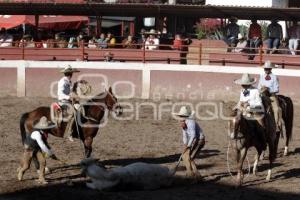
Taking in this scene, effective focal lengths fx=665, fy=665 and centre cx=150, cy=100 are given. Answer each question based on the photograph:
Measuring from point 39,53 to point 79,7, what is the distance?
2550mm

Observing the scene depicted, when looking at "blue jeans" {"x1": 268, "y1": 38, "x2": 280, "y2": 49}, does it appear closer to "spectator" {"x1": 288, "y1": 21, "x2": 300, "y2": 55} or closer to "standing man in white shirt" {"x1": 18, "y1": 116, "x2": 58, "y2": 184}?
"spectator" {"x1": 288, "y1": 21, "x2": 300, "y2": 55}

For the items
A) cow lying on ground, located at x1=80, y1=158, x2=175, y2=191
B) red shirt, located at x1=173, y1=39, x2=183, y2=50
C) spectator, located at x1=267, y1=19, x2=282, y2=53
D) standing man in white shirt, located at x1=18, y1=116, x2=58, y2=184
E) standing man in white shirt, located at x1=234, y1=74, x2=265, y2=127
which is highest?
spectator, located at x1=267, y1=19, x2=282, y2=53

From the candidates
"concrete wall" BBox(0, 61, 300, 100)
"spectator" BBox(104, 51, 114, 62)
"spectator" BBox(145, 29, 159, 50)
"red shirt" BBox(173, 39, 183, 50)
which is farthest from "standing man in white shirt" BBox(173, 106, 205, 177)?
"spectator" BBox(145, 29, 159, 50)

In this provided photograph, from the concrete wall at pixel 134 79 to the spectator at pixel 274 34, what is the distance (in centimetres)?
193

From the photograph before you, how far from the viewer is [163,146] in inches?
584

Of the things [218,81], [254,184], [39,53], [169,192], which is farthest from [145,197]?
[39,53]

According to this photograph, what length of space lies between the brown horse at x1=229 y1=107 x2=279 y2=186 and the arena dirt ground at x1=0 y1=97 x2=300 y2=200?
0.44m

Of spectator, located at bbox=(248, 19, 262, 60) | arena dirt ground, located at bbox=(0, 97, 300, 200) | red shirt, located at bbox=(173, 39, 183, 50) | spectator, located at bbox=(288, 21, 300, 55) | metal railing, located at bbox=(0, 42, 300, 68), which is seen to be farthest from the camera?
red shirt, located at bbox=(173, 39, 183, 50)

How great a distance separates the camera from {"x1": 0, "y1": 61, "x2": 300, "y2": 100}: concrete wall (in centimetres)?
2180

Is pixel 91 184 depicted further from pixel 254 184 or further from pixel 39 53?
pixel 39 53

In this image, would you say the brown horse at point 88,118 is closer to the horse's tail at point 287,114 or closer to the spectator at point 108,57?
the horse's tail at point 287,114

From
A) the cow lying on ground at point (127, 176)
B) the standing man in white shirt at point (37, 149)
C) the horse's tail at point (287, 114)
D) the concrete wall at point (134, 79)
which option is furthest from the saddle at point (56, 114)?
the concrete wall at point (134, 79)

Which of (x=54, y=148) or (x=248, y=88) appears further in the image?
(x=54, y=148)

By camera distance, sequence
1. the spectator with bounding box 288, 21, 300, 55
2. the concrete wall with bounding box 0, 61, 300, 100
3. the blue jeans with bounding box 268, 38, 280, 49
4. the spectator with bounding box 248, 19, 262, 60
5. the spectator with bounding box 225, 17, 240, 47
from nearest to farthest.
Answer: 1. the concrete wall with bounding box 0, 61, 300, 100
2. the spectator with bounding box 288, 21, 300, 55
3. the blue jeans with bounding box 268, 38, 280, 49
4. the spectator with bounding box 248, 19, 262, 60
5. the spectator with bounding box 225, 17, 240, 47
